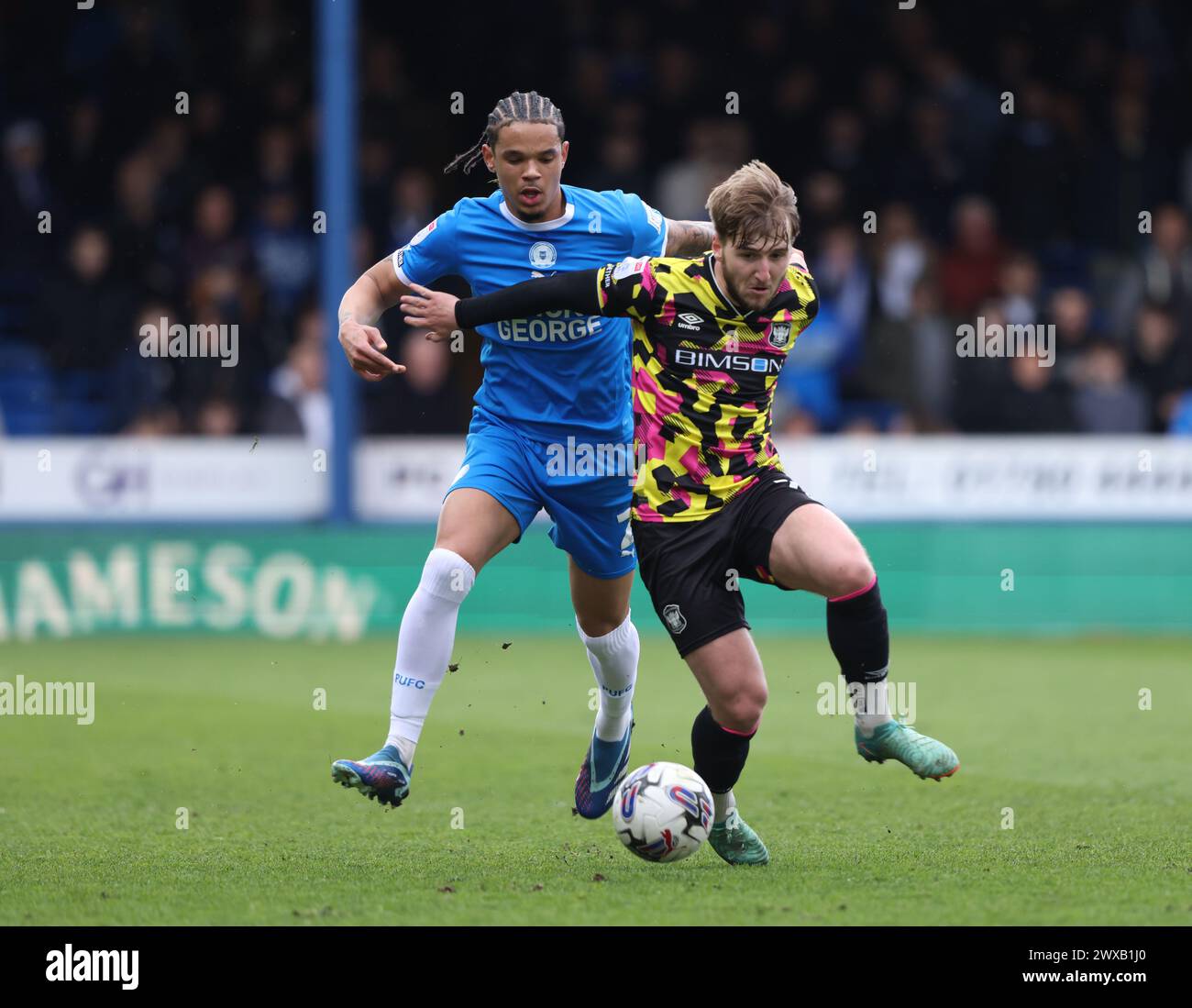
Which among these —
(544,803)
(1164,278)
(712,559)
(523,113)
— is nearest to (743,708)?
(712,559)

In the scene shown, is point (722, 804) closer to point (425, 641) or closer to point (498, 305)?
point (425, 641)

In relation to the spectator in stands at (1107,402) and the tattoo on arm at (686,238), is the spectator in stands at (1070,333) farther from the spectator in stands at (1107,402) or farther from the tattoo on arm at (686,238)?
the tattoo on arm at (686,238)

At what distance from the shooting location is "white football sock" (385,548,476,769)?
5590mm

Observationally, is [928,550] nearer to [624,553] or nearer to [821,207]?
[821,207]

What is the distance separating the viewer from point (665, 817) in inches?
206

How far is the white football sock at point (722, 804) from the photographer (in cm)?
543

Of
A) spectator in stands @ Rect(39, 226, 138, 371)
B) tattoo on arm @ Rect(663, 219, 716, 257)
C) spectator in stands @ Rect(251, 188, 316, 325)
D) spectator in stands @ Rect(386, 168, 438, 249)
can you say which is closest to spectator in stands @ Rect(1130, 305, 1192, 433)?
spectator in stands @ Rect(386, 168, 438, 249)

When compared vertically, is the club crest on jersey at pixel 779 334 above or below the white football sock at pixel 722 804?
above

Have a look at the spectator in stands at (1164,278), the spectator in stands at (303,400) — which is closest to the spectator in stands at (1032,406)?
the spectator in stands at (1164,278)

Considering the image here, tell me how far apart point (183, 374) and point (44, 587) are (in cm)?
179

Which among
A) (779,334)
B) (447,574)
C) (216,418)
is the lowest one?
(447,574)

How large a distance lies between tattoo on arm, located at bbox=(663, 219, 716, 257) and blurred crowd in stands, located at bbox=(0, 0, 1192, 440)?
21.7 feet

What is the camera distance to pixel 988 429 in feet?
42.6

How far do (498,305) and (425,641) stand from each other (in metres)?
1.03
